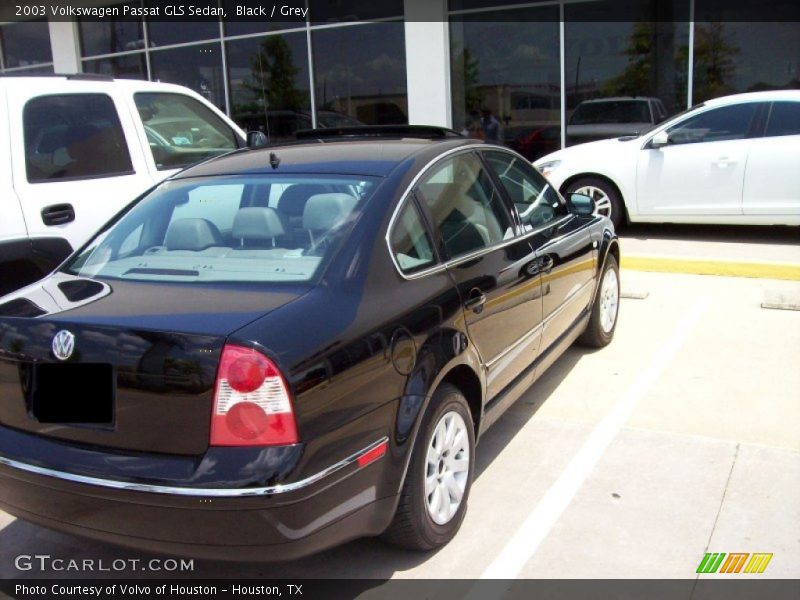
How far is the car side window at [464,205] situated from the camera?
3.54m

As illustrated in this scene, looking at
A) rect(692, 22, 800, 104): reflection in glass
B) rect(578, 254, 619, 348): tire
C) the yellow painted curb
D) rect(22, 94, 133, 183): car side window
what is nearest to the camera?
rect(22, 94, 133, 183): car side window

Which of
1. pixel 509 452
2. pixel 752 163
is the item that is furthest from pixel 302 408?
pixel 752 163

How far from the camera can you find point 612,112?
39.7 feet

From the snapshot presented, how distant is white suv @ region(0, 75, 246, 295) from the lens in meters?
4.77

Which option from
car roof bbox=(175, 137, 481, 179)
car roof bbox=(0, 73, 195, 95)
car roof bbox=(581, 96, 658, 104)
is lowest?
car roof bbox=(175, 137, 481, 179)

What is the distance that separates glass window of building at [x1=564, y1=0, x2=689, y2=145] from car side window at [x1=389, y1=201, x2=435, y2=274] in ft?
29.4

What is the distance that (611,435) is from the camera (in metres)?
4.26

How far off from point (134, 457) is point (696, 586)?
6.88 ft

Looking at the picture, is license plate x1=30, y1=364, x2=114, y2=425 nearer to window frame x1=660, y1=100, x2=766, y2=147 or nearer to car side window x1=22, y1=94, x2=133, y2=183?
car side window x1=22, y1=94, x2=133, y2=183

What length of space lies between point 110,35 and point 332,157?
15539mm

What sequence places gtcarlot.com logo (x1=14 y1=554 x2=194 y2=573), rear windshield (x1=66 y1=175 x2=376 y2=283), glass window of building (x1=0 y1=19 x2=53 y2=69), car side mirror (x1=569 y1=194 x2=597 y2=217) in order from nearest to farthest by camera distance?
1. rear windshield (x1=66 y1=175 x2=376 y2=283)
2. gtcarlot.com logo (x1=14 y1=554 x2=194 y2=573)
3. car side mirror (x1=569 y1=194 x2=597 y2=217)
4. glass window of building (x1=0 y1=19 x2=53 y2=69)

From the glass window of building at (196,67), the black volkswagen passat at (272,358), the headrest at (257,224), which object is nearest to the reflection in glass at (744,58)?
the black volkswagen passat at (272,358)

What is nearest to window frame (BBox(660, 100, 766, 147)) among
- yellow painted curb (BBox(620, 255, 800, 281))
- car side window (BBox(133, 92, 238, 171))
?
yellow painted curb (BBox(620, 255, 800, 281))

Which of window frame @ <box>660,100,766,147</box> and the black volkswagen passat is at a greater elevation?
window frame @ <box>660,100,766,147</box>
